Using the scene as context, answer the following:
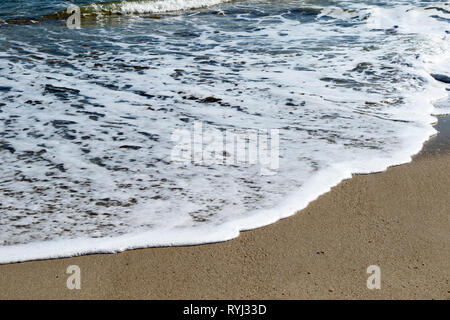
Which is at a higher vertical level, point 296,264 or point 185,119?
point 185,119

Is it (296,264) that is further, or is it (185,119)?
(185,119)

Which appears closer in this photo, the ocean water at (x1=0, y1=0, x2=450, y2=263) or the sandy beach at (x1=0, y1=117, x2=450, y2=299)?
the sandy beach at (x1=0, y1=117, x2=450, y2=299)

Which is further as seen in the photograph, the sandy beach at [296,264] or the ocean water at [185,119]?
the ocean water at [185,119]

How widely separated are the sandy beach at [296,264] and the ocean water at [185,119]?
118mm

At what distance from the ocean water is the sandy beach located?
0.39ft

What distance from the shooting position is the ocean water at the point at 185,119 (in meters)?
3.02

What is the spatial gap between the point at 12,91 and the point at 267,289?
4.24 m

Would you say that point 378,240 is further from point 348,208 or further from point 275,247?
point 275,247

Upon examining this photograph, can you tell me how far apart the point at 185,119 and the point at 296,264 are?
236 cm

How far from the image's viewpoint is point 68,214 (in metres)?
3.04

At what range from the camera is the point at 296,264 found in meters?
2.59

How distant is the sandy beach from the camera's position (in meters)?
2.39

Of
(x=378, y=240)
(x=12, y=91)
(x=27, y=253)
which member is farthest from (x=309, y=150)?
(x=12, y=91)

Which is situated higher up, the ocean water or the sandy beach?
the ocean water
